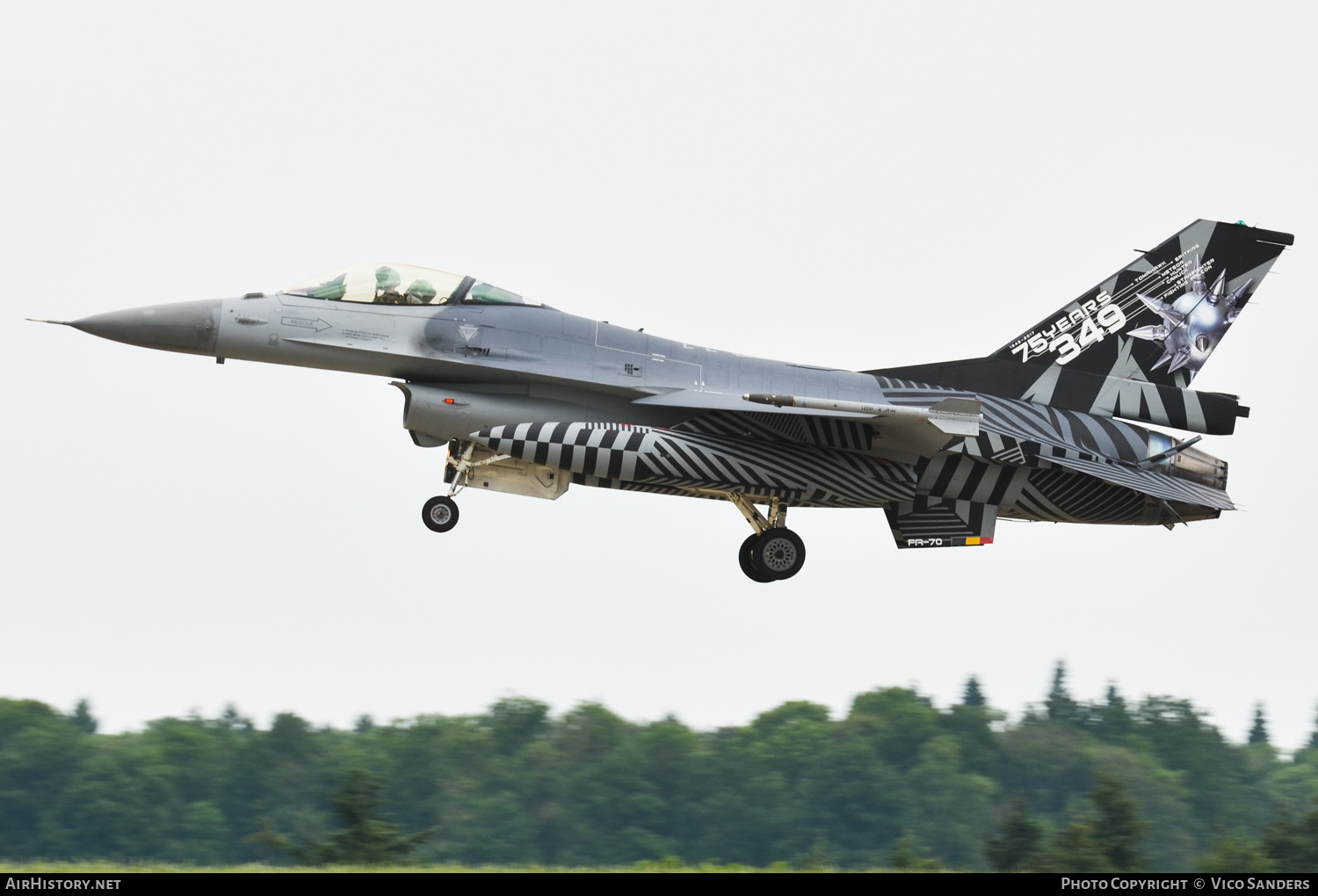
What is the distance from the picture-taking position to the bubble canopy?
1920 centimetres

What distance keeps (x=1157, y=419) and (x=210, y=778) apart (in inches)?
1215

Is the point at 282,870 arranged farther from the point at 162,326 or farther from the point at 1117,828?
the point at 1117,828

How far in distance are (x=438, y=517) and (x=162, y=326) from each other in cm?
413

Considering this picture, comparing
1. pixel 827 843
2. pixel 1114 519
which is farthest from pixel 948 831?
pixel 1114 519

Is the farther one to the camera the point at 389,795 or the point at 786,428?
the point at 389,795

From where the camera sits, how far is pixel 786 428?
63.1 feet

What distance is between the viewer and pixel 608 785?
42.8 metres

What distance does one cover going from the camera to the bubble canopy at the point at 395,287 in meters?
19.2

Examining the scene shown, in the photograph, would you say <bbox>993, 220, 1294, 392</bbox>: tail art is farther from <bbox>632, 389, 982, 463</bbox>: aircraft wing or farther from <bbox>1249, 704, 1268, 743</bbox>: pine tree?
<bbox>1249, 704, 1268, 743</bbox>: pine tree

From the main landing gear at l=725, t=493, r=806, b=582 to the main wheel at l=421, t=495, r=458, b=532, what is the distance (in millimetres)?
3702

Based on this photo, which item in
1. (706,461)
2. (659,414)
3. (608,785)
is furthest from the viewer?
(608,785)

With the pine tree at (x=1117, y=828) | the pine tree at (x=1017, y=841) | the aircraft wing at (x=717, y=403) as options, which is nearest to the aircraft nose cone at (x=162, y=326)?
the aircraft wing at (x=717, y=403)

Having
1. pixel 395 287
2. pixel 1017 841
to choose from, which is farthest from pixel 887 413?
pixel 1017 841

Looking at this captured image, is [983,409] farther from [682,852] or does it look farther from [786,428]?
[682,852]
